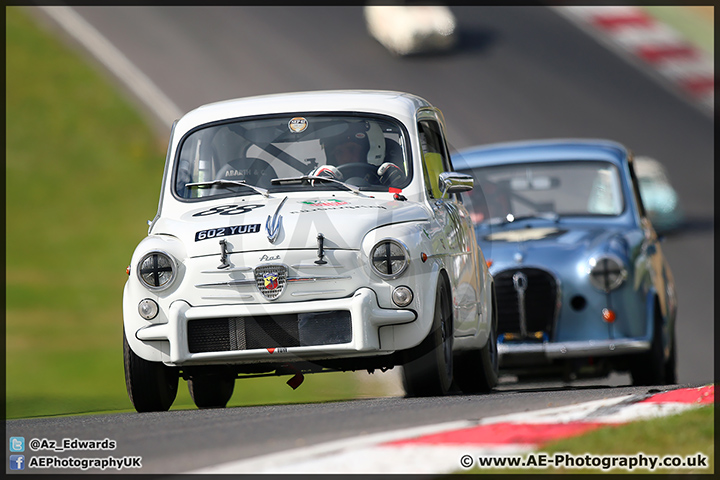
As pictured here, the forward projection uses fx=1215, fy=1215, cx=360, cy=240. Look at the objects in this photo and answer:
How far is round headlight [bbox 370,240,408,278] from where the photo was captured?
686cm

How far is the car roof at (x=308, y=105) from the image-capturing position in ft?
26.5

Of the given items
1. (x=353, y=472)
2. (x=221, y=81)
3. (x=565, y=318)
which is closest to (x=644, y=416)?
(x=353, y=472)

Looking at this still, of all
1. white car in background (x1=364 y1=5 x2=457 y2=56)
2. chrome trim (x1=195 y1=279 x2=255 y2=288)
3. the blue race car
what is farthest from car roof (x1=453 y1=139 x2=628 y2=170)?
white car in background (x1=364 y1=5 x2=457 y2=56)

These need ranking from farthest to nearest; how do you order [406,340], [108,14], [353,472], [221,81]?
1. [108,14]
2. [221,81]
3. [406,340]
4. [353,472]

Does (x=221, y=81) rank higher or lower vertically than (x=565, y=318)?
higher

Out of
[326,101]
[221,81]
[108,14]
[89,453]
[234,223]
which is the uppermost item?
[108,14]

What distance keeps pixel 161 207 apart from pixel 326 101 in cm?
130

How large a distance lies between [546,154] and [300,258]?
4831 mm

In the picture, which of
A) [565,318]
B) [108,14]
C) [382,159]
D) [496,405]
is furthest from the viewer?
[108,14]

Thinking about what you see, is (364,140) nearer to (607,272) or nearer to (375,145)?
(375,145)

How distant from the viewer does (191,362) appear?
273 inches

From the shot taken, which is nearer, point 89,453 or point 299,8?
point 89,453

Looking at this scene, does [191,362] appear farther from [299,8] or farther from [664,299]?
[299,8]

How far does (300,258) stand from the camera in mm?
6898
